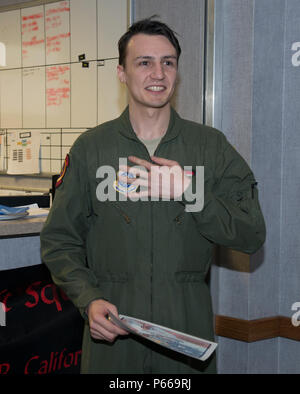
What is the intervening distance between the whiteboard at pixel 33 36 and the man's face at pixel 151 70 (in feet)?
9.62

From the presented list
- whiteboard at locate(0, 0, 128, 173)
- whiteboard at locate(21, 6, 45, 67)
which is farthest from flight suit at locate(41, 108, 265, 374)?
whiteboard at locate(21, 6, 45, 67)

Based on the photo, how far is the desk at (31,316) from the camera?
1.94 metres

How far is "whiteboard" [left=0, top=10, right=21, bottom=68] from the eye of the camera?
450 cm

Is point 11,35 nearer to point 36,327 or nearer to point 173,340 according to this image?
point 36,327

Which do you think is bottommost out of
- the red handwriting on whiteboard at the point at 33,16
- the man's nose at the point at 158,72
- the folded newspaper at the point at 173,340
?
the folded newspaper at the point at 173,340

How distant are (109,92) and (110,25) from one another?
Result: 1.60 feet

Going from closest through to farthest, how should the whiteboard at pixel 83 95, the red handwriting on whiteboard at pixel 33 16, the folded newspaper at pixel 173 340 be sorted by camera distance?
the folded newspaper at pixel 173 340
the whiteboard at pixel 83 95
the red handwriting on whiteboard at pixel 33 16

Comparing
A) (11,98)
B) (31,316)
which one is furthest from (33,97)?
(31,316)

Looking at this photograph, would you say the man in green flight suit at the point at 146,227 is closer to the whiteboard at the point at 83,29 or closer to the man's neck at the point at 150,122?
the man's neck at the point at 150,122

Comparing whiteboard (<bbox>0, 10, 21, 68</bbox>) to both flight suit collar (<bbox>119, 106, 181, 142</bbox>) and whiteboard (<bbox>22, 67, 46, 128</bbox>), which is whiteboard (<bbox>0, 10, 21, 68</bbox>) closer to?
whiteboard (<bbox>22, 67, 46, 128</bbox>)

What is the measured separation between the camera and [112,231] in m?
1.54

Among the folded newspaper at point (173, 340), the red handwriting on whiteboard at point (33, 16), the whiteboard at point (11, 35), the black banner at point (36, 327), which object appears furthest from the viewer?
the whiteboard at point (11, 35)

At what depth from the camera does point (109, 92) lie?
3887 millimetres

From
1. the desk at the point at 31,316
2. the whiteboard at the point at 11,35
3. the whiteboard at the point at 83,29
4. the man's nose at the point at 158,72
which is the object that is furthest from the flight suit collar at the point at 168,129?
the whiteboard at the point at 11,35
